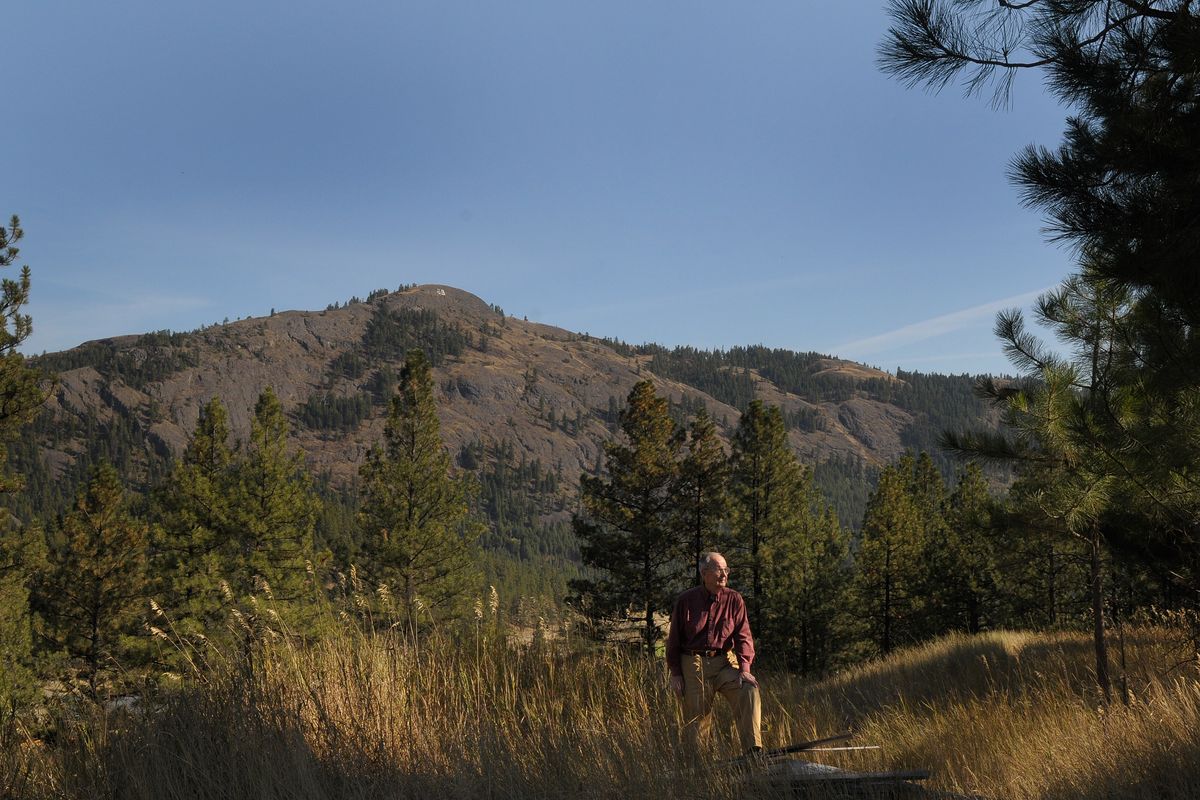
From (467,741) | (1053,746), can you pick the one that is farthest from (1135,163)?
(467,741)

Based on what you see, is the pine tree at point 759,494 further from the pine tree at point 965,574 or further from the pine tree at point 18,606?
the pine tree at point 18,606

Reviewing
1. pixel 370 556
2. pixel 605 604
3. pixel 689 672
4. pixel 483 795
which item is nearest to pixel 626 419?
pixel 605 604

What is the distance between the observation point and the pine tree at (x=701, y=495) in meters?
27.2

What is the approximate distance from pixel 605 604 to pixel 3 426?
1809 cm

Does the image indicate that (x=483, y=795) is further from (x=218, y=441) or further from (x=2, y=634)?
(x=218, y=441)

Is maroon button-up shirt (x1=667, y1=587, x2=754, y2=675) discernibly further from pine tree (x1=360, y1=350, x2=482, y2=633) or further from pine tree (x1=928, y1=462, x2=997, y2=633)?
pine tree (x1=928, y1=462, x2=997, y2=633)

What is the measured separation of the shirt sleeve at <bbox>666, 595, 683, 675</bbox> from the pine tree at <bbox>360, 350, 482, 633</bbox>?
24.9 metres

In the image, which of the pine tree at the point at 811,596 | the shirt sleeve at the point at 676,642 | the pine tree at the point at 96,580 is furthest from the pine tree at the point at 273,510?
the shirt sleeve at the point at 676,642

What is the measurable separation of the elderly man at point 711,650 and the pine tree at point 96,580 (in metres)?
25.4

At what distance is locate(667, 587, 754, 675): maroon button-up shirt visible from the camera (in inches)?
226

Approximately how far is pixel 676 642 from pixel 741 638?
0.49 meters

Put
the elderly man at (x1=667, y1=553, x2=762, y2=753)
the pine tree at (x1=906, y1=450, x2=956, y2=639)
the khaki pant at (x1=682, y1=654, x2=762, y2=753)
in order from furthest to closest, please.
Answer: the pine tree at (x1=906, y1=450, x2=956, y2=639) < the elderly man at (x1=667, y1=553, x2=762, y2=753) < the khaki pant at (x1=682, y1=654, x2=762, y2=753)

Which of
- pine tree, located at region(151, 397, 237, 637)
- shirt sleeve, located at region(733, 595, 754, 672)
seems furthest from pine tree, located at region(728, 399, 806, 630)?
shirt sleeve, located at region(733, 595, 754, 672)

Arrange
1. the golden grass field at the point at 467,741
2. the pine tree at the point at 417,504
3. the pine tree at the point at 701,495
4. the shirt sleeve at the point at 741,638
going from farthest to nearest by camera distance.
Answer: the pine tree at the point at 417,504 < the pine tree at the point at 701,495 < the shirt sleeve at the point at 741,638 < the golden grass field at the point at 467,741
